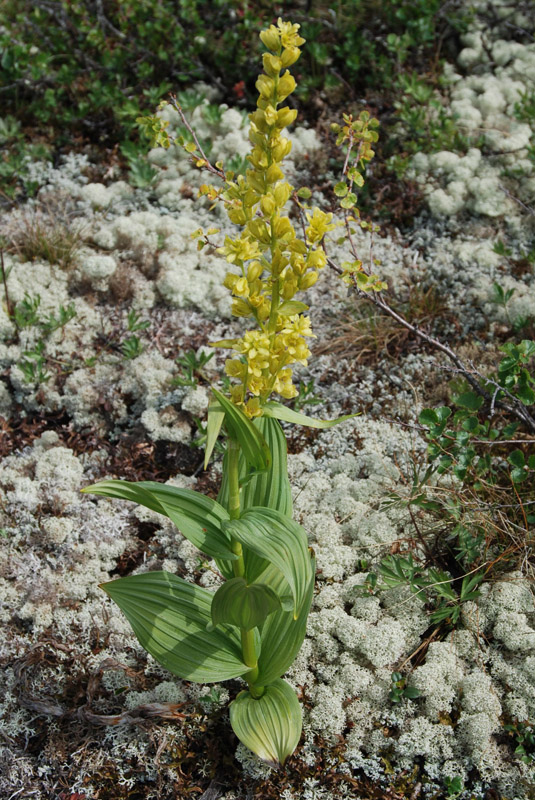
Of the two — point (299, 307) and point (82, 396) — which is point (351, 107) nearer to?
point (82, 396)

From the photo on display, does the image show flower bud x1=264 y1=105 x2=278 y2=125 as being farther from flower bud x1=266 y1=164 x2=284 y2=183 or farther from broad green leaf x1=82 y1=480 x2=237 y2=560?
broad green leaf x1=82 y1=480 x2=237 y2=560

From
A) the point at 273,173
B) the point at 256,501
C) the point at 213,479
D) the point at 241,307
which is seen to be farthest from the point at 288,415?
the point at 213,479

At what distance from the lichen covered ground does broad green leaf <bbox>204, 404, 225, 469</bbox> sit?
1.33m

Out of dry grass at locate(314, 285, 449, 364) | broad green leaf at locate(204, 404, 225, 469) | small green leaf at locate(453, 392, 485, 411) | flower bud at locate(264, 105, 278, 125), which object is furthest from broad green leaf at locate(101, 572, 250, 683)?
dry grass at locate(314, 285, 449, 364)

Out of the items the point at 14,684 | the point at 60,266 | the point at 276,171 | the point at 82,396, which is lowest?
the point at 14,684

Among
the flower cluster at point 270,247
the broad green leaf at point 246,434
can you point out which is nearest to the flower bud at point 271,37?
the flower cluster at point 270,247

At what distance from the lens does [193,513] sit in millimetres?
2578

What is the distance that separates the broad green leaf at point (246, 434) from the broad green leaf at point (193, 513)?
0.79ft

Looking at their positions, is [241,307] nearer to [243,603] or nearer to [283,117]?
[283,117]

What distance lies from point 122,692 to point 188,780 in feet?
1.57

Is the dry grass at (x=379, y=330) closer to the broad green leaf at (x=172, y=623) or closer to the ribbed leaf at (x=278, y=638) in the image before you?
the ribbed leaf at (x=278, y=638)

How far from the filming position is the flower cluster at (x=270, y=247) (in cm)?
214

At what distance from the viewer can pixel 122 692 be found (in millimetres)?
3238

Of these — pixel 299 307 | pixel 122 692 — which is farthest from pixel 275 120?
pixel 122 692
